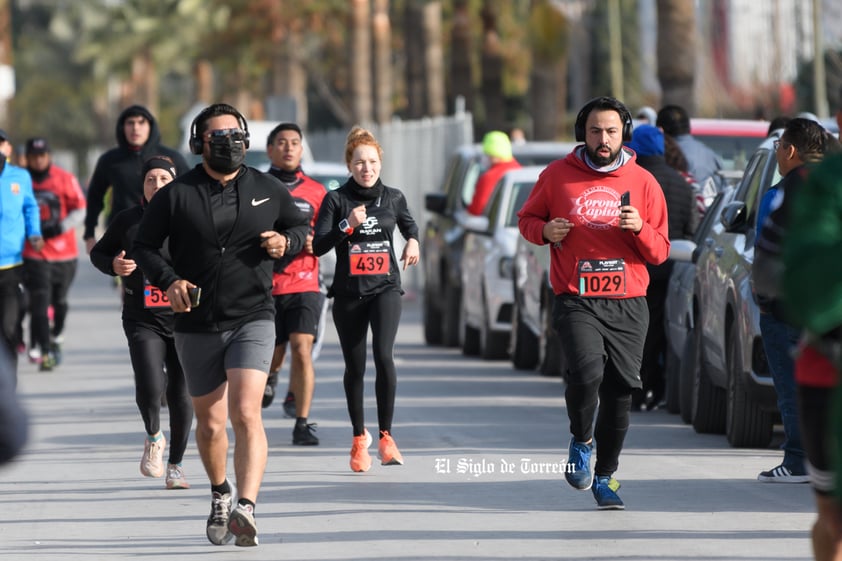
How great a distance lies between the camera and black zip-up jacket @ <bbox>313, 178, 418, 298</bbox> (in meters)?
11.9

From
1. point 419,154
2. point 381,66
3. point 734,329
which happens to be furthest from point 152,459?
point 381,66

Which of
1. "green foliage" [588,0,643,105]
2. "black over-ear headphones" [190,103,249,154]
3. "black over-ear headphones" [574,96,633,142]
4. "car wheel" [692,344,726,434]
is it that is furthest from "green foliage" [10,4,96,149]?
"black over-ear headphones" [190,103,249,154]

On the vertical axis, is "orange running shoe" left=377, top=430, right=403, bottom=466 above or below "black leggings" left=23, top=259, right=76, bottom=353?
below

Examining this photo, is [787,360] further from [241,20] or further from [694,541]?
[241,20]

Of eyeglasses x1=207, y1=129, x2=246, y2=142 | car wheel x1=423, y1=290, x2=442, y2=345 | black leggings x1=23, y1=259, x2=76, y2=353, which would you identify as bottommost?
car wheel x1=423, y1=290, x2=442, y2=345

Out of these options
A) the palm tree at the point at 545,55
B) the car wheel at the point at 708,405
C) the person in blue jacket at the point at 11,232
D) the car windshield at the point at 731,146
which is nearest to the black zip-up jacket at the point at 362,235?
the car wheel at the point at 708,405

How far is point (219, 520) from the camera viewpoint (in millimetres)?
9242

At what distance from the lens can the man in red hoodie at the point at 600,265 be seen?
995 cm

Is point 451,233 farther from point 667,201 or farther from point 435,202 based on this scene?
point 667,201

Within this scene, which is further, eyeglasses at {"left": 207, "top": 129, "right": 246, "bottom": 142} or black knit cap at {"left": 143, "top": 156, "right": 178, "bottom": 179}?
black knit cap at {"left": 143, "top": 156, "right": 178, "bottom": 179}

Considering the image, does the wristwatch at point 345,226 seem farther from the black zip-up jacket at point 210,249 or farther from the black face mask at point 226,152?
the black face mask at point 226,152

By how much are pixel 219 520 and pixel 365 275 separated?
296 centimetres

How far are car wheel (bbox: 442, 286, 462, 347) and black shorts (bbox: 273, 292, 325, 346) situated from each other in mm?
8026

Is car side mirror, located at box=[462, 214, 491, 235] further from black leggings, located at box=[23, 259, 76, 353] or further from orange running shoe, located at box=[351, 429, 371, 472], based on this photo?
orange running shoe, located at box=[351, 429, 371, 472]
